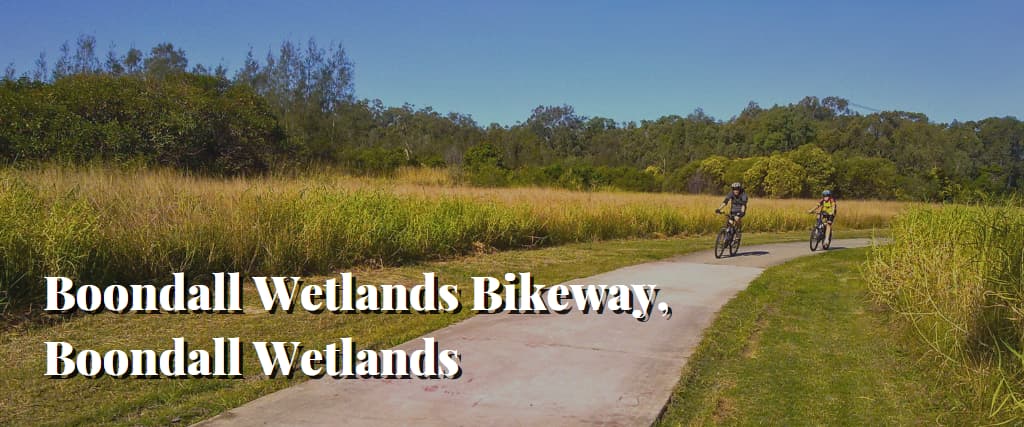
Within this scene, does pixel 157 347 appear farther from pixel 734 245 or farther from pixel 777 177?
pixel 777 177

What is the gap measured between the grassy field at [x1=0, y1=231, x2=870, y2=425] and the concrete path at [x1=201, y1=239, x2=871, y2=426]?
0.35 metres

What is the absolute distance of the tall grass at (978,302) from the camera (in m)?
5.30

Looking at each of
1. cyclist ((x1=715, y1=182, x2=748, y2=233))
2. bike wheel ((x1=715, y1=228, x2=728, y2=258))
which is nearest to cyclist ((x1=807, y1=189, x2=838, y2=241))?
cyclist ((x1=715, y1=182, x2=748, y2=233))

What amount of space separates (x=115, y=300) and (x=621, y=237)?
16.1m

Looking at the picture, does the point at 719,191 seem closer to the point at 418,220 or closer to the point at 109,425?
the point at 418,220

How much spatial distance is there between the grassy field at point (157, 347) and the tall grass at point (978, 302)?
4714 mm

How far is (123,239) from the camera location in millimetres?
9008

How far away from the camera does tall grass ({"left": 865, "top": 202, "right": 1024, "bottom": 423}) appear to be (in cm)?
530

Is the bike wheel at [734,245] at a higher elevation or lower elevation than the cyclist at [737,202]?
lower

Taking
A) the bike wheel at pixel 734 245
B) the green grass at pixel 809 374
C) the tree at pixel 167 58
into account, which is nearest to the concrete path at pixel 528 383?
the green grass at pixel 809 374

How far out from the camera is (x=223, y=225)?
34.1ft

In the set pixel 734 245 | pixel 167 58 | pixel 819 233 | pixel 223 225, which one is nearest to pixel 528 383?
pixel 223 225

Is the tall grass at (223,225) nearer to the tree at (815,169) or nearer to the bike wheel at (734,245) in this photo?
the bike wheel at (734,245)

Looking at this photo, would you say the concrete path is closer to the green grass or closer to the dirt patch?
the green grass
